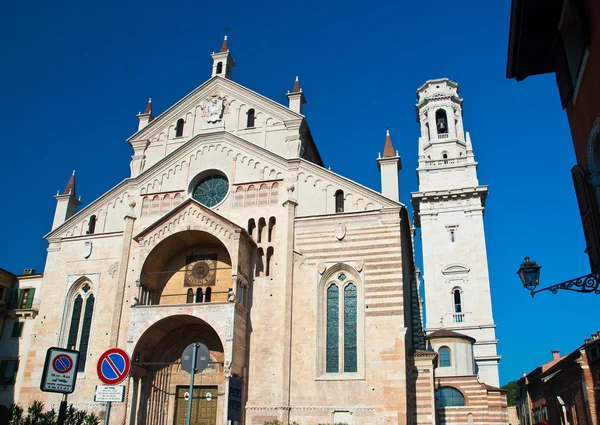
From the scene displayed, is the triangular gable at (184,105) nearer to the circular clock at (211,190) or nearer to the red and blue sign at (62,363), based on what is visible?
the circular clock at (211,190)

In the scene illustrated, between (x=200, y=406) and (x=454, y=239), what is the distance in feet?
90.7

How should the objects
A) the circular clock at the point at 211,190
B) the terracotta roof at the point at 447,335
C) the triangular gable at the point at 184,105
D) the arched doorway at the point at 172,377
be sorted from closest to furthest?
the arched doorway at the point at 172,377 → the circular clock at the point at 211,190 → the triangular gable at the point at 184,105 → the terracotta roof at the point at 447,335

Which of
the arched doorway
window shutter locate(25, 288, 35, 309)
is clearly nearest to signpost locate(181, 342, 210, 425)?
the arched doorway

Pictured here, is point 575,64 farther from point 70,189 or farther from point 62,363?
point 70,189

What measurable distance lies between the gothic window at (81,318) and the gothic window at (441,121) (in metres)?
36.9

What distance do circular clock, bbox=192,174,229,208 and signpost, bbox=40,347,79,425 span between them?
18.9m

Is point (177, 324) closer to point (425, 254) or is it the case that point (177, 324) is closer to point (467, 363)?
point (467, 363)

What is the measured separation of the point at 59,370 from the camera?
29.5ft

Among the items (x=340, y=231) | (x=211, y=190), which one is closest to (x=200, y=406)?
(x=340, y=231)

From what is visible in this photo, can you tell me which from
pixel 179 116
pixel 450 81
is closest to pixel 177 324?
pixel 179 116

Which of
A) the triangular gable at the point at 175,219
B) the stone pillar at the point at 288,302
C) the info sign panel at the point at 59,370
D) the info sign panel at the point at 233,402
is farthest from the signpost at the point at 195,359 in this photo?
the triangular gable at the point at 175,219

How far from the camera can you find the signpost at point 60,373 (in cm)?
880

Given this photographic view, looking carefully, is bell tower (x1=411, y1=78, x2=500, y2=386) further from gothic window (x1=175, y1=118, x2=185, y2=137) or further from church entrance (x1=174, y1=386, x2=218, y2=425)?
gothic window (x1=175, y1=118, x2=185, y2=137)

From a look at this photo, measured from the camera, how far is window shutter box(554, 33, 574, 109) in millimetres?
10461
